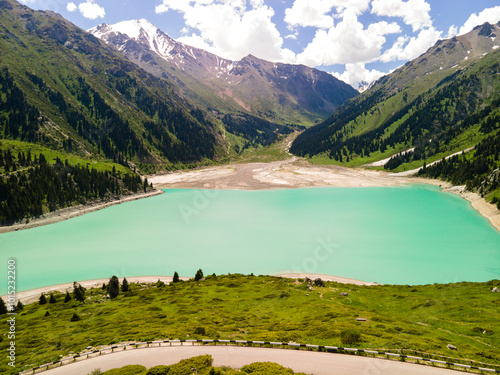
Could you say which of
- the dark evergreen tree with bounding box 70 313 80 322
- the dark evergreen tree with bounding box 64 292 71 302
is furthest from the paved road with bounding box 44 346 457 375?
the dark evergreen tree with bounding box 64 292 71 302

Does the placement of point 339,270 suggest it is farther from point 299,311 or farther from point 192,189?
point 192,189

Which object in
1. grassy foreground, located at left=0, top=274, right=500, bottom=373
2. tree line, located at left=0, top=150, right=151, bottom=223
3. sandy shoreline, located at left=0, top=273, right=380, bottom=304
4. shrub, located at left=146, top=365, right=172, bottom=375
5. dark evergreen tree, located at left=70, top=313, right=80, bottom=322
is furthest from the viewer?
tree line, located at left=0, top=150, right=151, bottom=223

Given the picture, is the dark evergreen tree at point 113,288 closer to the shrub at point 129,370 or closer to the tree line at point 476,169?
the shrub at point 129,370

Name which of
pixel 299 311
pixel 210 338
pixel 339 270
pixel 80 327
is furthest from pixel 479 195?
pixel 80 327

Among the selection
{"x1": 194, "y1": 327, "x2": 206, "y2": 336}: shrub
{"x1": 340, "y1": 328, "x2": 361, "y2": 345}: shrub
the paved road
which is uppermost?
the paved road

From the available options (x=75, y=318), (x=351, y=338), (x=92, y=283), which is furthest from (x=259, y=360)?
(x=92, y=283)

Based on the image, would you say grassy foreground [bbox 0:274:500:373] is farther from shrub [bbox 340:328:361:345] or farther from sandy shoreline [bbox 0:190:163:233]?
sandy shoreline [bbox 0:190:163:233]

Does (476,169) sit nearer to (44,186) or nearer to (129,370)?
(129,370)
